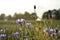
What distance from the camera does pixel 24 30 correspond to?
0.94 m

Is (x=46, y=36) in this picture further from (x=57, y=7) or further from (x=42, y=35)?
(x=57, y=7)

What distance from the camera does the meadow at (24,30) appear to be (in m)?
0.94

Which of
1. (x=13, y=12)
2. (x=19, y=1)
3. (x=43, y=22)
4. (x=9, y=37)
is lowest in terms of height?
(x=9, y=37)

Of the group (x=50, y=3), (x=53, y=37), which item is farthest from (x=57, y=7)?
(x=53, y=37)

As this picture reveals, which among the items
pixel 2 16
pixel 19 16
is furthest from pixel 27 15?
pixel 2 16

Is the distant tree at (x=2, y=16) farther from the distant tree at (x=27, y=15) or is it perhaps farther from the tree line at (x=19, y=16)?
the distant tree at (x=27, y=15)

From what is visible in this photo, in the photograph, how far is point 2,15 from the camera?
1246 millimetres

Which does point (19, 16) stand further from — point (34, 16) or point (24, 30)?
point (24, 30)

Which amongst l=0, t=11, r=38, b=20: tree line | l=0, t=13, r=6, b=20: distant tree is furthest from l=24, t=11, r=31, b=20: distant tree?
l=0, t=13, r=6, b=20: distant tree

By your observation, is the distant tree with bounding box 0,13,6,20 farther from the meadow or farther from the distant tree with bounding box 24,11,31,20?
the distant tree with bounding box 24,11,31,20

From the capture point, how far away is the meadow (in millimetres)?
944

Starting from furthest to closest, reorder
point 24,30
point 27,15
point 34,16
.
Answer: point 27,15, point 34,16, point 24,30

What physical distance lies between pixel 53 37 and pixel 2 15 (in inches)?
23.3

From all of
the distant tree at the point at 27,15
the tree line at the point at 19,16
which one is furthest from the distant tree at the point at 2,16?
the distant tree at the point at 27,15
